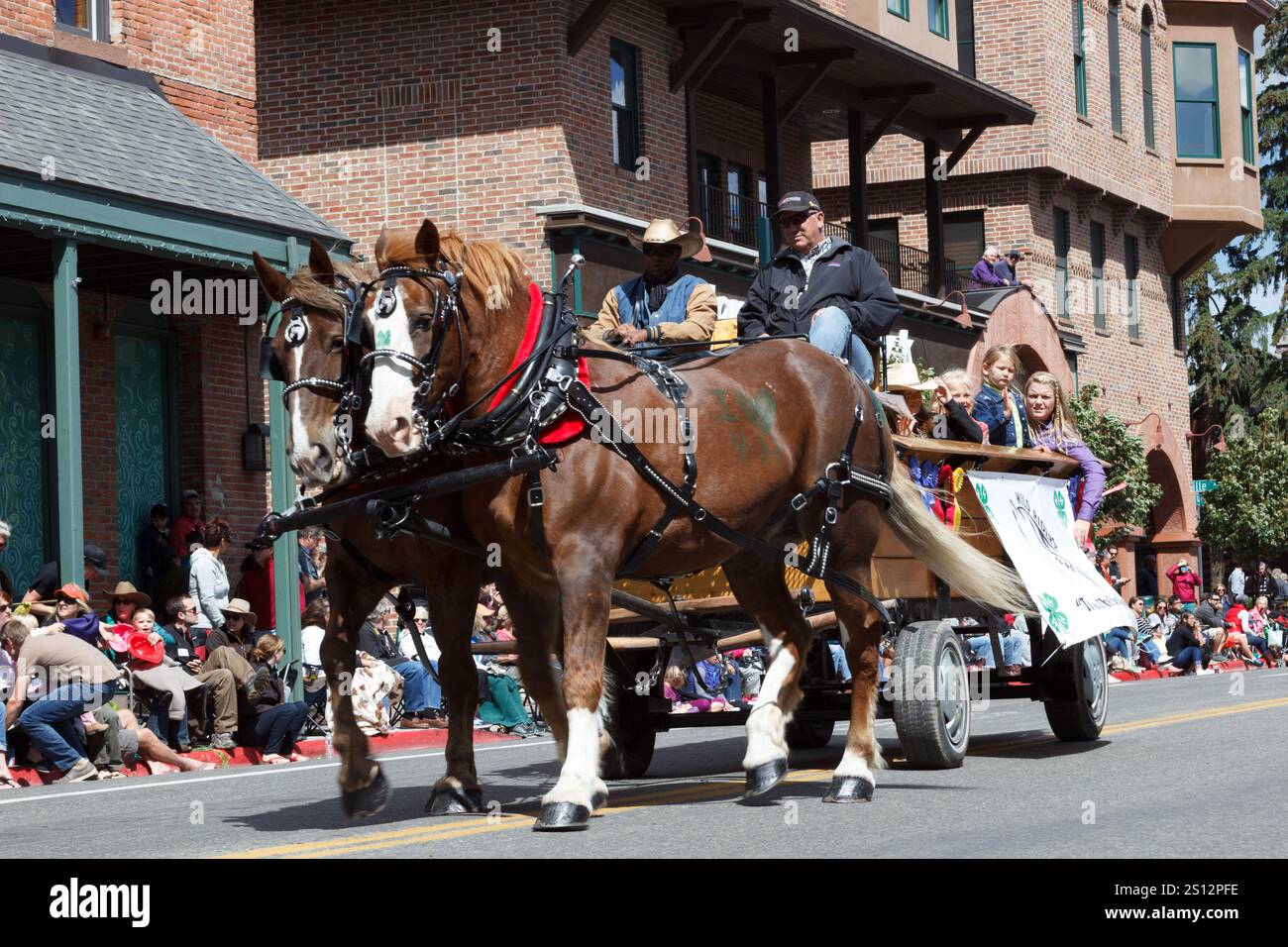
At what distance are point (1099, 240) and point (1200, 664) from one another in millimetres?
13194

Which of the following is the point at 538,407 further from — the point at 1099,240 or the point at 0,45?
the point at 1099,240

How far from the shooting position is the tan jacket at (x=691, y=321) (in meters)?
10.4

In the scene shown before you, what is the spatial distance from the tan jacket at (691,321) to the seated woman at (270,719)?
6182 mm

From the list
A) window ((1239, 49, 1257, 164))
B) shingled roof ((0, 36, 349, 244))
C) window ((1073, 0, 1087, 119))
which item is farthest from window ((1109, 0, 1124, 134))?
shingled roof ((0, 36, 349, 244))

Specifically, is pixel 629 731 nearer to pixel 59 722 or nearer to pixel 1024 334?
pixel 59 722

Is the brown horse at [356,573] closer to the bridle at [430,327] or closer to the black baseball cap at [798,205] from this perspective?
the bridle at [430,327]

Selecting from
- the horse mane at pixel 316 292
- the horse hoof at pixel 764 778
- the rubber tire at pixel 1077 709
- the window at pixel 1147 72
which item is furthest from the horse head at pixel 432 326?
the window at pixel 1147 72

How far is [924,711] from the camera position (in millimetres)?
10266

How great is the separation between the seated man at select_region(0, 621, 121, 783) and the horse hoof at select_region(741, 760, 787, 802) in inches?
257

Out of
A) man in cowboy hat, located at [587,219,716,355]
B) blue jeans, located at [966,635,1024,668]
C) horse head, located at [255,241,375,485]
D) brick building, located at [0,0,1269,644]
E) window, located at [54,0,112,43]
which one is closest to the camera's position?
horse head, located at [255,241,375,485]

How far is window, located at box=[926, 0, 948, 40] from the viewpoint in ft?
120

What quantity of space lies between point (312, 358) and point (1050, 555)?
19.6ft

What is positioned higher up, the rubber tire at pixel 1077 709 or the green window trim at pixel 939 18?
the green window trim at pixel 939 18

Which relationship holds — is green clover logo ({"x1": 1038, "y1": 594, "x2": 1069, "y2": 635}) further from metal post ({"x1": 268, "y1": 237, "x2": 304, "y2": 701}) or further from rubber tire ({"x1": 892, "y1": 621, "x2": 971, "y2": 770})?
metal post ({"x1": 268, "y1": 237, "x2": 304, "y2": 701})
